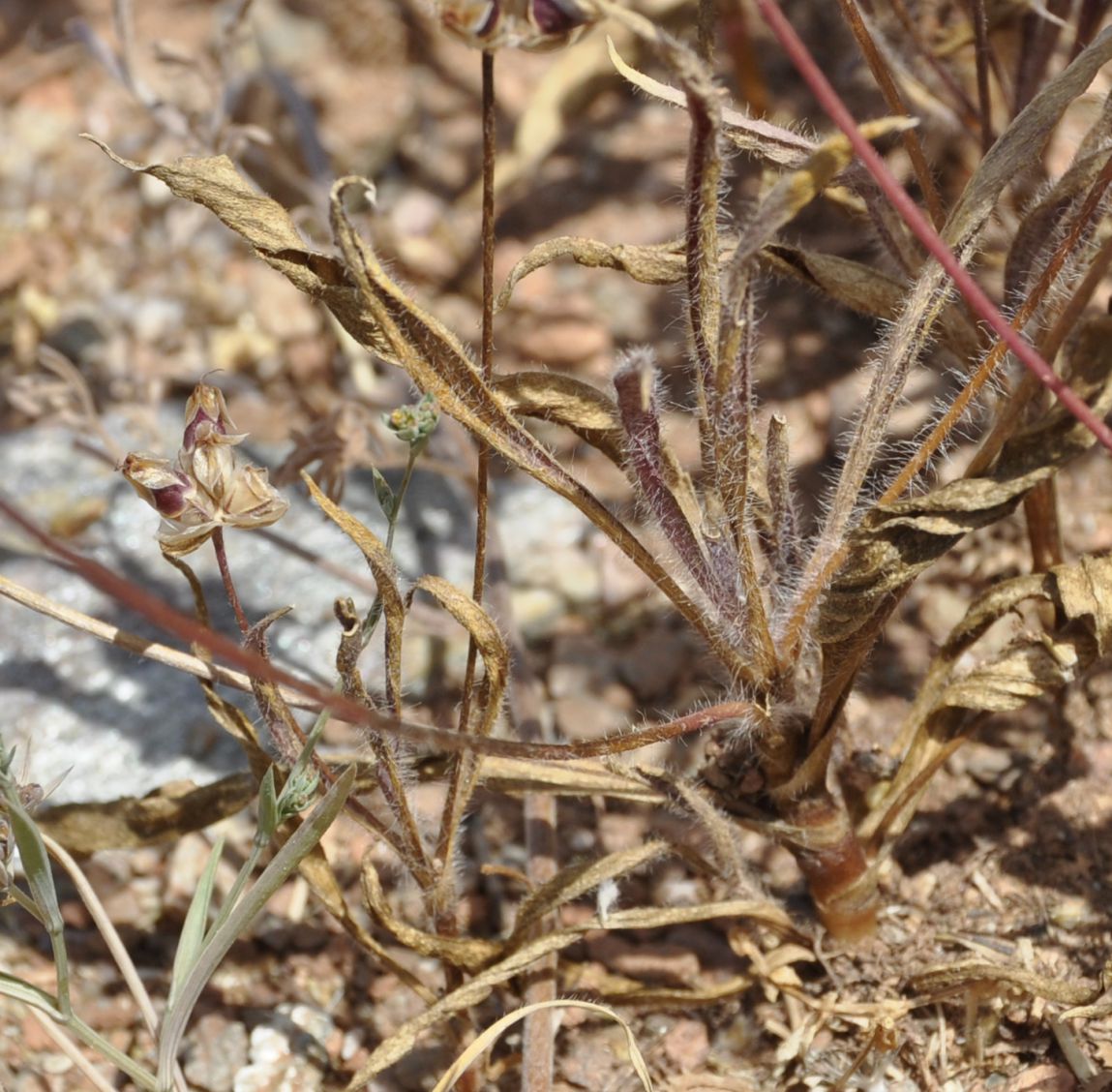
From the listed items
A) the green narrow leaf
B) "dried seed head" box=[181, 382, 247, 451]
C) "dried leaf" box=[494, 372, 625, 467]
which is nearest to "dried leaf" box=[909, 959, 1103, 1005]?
"dried leaf" box=[494, 372, 625, 467]

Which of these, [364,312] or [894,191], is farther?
[364,312]

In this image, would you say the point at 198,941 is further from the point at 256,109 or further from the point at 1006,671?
the point at 256,109

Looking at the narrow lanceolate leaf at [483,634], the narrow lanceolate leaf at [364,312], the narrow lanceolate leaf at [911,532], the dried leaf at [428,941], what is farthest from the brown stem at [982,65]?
the dried leaf at [428,941]

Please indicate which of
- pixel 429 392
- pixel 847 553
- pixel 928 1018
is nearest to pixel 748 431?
pixel 847 553

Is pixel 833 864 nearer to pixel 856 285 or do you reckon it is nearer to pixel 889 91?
pixel 856 285

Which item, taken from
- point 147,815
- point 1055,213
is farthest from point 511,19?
point 147,815

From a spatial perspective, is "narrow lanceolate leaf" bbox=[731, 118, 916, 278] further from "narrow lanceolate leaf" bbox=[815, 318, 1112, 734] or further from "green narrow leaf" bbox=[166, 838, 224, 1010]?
"green narrow leaf" bbox=[166, 838, 224, 1010]

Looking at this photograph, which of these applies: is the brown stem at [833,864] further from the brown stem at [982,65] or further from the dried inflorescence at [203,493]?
the brown stem at [982,65]
